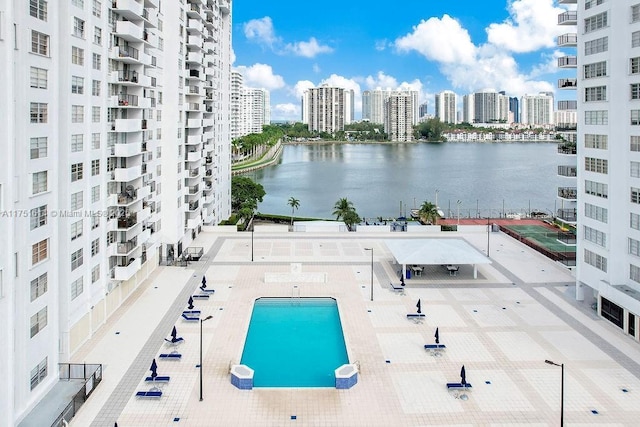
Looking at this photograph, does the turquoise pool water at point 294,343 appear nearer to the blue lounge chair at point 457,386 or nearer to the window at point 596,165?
the blue lounge chair at point 457,386

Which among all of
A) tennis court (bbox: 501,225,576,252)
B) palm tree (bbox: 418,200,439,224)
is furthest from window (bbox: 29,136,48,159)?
palm tree (bbox: 418,200,439,224)

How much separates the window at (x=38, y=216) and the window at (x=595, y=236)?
24540 mm

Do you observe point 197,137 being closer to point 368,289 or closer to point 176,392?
point 368,289

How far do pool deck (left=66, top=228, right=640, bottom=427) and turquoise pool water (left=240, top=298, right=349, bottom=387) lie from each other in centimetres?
69

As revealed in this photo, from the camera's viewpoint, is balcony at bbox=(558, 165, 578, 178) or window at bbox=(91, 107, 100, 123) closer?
window at bbox=(91, 107, 100, 123)

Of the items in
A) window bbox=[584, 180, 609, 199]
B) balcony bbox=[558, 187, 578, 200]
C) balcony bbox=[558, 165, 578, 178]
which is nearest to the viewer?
window bbox=[584, 180, 609, 199]

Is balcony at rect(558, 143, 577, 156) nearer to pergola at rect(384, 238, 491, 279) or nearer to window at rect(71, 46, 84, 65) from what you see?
pergola at rect(384, 238, 491, 279)

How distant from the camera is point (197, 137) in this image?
4150 cm

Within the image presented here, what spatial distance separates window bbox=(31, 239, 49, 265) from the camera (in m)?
17.7

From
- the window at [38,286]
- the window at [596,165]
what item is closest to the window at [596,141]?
the window at [596,165]

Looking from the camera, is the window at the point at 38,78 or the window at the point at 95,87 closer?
the window at the point at 38,78

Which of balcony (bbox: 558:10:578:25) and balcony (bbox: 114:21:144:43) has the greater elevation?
balcony (bbox: 558:10:578:25)

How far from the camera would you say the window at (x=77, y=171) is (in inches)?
862

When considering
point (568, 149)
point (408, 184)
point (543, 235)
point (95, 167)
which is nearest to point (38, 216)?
point (95, 167)
